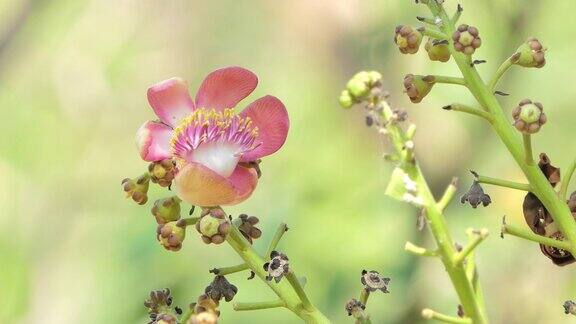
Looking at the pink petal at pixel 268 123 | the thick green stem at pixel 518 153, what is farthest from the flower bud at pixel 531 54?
the pink petal at pixel 268 123

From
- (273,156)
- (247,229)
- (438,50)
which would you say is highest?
(438,50)

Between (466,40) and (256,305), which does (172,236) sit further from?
(466,40)

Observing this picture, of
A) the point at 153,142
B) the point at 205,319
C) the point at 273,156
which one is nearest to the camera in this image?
the point at 205,319

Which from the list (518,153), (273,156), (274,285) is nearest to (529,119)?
(518,153)

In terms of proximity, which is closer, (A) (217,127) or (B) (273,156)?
(A) (217,127)

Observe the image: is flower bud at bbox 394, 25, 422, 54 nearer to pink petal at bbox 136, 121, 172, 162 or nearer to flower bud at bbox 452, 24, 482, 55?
flower bud at bbox 452, 24, 482, 55

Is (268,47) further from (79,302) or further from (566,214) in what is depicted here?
(566,214)
